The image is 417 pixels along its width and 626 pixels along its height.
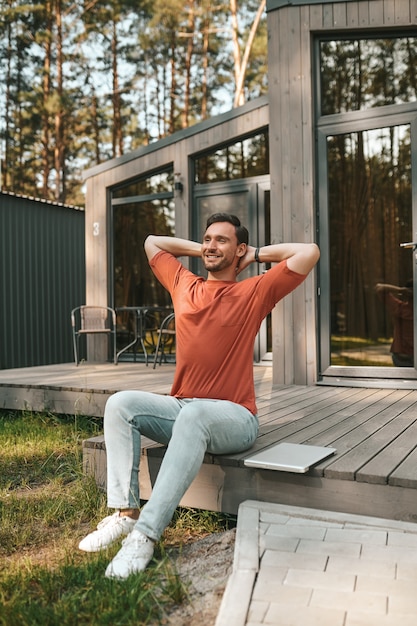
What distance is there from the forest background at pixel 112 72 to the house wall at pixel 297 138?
985 centimetres

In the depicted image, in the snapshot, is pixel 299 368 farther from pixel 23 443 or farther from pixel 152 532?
pixel 152 532

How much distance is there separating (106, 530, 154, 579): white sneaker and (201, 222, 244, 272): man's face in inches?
43.5

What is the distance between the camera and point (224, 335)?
99.4 inches

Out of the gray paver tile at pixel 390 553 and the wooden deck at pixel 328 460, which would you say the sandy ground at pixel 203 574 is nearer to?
the wooden deck at pixel 328 460

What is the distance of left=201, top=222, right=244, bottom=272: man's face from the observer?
8.52ft

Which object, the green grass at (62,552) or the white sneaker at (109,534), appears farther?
the white sneaker at (109,534)

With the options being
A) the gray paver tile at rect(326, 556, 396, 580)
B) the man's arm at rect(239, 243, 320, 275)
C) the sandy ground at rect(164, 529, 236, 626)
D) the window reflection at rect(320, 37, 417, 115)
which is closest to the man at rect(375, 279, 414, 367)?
the window reflection at rect(320, 37, 417, 115)

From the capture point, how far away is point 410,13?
4645 mm

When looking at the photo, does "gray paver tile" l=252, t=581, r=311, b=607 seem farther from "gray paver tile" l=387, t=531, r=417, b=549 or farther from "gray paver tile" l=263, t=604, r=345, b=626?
"gray paver tile" l=387, t=531, r=417, b=549

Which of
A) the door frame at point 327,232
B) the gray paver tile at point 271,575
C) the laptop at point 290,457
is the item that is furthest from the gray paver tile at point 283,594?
the door frame at point 327,232

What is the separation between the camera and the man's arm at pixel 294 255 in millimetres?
2518

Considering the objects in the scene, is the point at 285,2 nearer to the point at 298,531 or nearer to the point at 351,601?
the point at 298,531

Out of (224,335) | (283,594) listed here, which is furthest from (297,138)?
(283,594)

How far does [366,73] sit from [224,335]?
3.22 meters
